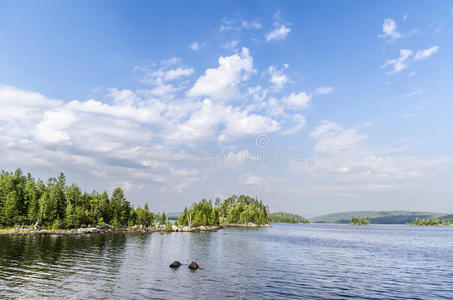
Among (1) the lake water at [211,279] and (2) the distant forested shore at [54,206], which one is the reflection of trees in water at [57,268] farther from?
(2) the distant forested shore at [54,206]

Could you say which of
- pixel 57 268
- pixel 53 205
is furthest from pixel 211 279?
pixel 53 205

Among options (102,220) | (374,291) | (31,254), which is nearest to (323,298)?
(374,291)

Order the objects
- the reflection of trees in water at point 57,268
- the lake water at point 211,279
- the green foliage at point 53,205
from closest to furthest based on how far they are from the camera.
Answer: the lake water at point 211,279 → the reflection of trees in water at point 57,268 → the green foliage at point 53,205

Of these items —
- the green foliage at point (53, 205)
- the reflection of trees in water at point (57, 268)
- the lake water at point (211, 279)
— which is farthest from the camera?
the green foliage at point (53, 205)

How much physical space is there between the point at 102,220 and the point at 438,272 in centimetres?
14485

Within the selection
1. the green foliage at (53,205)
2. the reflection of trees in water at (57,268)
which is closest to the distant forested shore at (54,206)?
the green foliage at (53,205)

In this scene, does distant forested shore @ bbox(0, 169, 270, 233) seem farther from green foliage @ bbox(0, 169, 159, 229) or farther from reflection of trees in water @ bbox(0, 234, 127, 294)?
reflection of trees in water @ bbox(0, 234, 127, 294)

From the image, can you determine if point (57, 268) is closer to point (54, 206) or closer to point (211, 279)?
point (211, 279)

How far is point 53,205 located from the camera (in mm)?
125688

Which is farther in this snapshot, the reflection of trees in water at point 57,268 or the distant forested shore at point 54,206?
the distant forested shore at point 54,206

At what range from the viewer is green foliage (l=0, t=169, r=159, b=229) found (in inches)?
4606

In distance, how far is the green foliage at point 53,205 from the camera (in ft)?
384

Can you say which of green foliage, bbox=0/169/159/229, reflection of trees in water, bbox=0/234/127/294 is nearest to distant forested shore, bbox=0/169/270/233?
green foliage, bbox=0/169/159/229

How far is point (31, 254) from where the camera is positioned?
58625 mm
